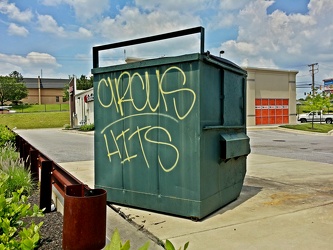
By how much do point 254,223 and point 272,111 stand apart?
3600 centimetres

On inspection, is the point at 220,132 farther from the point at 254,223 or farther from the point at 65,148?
the point at 65,148

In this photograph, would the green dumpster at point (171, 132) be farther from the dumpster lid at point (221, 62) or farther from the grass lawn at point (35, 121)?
the grass lawn at point (35, 121)

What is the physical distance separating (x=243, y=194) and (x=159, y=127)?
217 centimetres

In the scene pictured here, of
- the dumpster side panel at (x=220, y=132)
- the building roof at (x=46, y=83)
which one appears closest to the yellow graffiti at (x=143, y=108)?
the dumpster side panel at (x=220, y=132)

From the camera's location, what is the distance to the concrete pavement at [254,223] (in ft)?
11.3

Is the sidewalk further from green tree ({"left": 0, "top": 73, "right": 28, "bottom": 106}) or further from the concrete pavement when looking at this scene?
green tree ({"left": 0, "top": 73, "right": 28, "bottom": 106})

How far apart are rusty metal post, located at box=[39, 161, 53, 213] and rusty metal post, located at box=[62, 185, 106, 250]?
2246mm

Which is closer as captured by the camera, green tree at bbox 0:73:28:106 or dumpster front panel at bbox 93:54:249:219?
dumpster front panel at bbox 93:54:249:219

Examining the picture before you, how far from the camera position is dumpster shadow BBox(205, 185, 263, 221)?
4.49m

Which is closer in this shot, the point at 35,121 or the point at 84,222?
the point at 84,222

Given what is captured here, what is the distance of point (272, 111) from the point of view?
125 feet

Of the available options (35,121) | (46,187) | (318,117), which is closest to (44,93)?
(35,121)

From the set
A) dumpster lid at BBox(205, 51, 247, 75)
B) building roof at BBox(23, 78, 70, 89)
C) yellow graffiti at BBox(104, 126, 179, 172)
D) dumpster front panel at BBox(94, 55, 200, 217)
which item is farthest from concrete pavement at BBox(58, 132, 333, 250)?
building roof at BBox(23, 78, 70, 89)

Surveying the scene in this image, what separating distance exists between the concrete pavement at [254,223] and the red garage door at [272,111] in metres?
32.0
